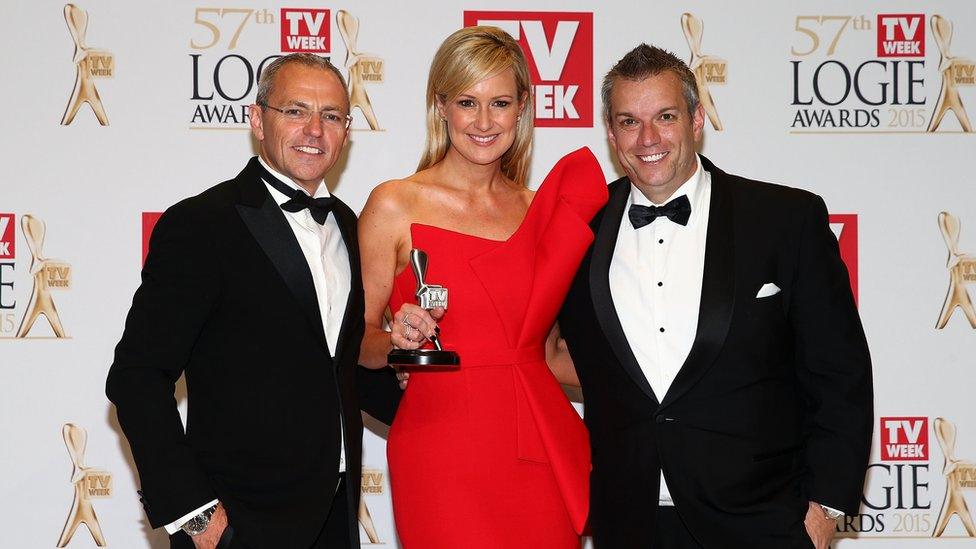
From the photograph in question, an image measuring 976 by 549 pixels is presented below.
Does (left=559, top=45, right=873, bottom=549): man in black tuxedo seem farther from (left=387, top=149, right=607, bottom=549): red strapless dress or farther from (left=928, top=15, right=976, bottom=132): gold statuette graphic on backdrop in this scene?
(left=928, top=15, right=976, bottom=132): gold statuette graphic on backdrop

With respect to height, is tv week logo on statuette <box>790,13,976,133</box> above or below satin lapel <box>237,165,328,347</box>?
above

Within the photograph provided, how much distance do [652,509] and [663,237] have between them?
0.71 meters

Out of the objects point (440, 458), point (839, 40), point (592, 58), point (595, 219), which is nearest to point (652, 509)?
point (440, 458)

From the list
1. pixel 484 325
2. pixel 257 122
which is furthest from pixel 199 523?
pixel 257 122

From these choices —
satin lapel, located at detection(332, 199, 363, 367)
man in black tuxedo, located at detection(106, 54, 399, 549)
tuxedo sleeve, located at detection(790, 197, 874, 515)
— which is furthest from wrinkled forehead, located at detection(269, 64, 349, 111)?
tuxedo sleeve, located at detection(790, 197, 874, 515)

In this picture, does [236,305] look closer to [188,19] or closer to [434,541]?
[434,541]

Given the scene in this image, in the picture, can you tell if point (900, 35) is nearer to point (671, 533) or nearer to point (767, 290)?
point (767, 290)

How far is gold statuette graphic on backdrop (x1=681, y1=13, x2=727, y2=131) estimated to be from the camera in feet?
12.4

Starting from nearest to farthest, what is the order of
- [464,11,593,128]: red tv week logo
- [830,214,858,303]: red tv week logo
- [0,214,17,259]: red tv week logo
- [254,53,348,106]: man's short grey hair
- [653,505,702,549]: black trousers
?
[653,505,702,549]: black trousers < [254,53,348,106]: man's short grey hair < [0,214,17,259]: red tv week logo < [464,11,593,128]: red tv week logo < [830,214,858,303]: red tv week logo

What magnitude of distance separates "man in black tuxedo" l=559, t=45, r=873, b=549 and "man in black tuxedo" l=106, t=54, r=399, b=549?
2.28ft

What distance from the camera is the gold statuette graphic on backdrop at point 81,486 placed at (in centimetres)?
364

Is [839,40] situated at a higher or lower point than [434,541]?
higher

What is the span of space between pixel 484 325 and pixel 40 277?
75.7 inches

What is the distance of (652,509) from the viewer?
2420 millimetres
